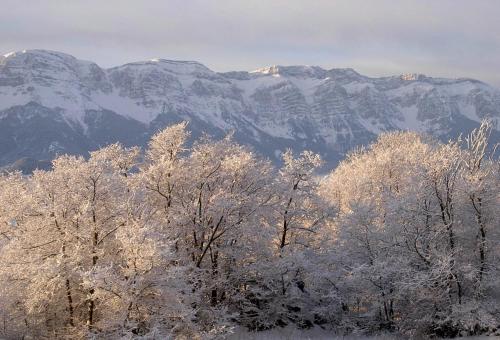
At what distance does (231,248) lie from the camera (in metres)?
44.0

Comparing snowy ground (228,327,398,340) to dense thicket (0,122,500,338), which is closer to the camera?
dense thicket (0,122,500,338)

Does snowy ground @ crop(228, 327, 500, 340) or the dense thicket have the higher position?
the dense thicket

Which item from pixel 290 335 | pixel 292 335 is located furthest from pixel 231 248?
pixel 292 335

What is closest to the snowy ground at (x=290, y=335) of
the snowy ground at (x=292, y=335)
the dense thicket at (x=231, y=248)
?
the snowy ground at (x=292, y=335)

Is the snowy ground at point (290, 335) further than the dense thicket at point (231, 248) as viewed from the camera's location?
Yes

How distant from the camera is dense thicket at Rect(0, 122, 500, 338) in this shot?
3319 cm

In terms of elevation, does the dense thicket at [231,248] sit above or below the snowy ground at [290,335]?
above

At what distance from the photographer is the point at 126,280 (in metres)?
30.8

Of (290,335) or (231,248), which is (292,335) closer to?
(290,335)

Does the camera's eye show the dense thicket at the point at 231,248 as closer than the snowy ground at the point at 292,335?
Yes

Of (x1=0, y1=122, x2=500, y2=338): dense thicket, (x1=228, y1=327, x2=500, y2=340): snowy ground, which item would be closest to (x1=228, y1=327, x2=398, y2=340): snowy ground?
(x1=228, y1=327, x2=500, y2=340): snowy ground

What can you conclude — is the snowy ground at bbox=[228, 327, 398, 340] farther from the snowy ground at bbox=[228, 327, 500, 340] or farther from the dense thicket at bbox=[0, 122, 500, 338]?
the dense thicket at bbox=[0, 122, 500, 338]

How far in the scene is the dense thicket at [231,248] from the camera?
33188mm

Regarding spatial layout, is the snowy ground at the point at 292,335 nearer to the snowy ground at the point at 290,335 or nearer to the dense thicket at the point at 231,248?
the snowy ground at the point at 290,335
